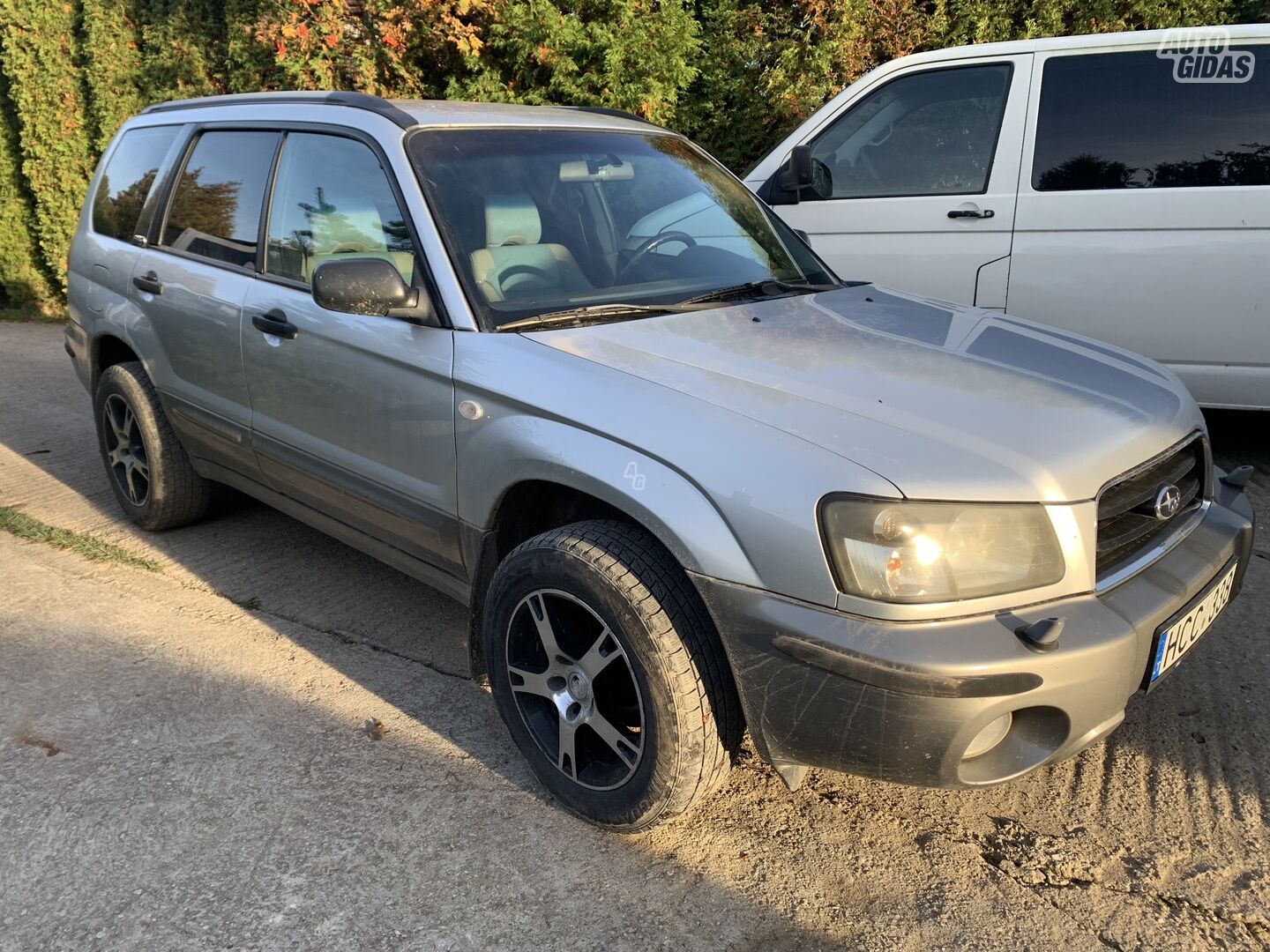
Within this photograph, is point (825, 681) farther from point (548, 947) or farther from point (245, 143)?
point (245, 143)

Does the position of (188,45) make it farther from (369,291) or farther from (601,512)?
(601,512)

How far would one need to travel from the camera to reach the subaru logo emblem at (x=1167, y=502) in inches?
93.5

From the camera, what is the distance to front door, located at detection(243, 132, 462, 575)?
9.21 ft

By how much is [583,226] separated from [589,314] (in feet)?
1.53

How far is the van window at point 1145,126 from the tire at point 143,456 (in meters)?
4.12

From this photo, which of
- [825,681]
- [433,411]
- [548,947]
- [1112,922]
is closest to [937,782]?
[825,681]

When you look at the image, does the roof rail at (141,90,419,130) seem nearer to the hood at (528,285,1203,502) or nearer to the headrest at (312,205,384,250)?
the headrest at (312,205,384,250)

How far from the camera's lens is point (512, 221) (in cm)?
296

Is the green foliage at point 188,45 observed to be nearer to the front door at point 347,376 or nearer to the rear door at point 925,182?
the rear door at point 925,182

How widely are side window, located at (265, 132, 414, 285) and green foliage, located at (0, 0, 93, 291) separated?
28.1 feet

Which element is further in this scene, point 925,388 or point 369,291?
point 369,291

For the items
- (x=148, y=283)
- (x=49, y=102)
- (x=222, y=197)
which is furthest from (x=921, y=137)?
(x=49, y=102)

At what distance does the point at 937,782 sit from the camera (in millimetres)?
2082

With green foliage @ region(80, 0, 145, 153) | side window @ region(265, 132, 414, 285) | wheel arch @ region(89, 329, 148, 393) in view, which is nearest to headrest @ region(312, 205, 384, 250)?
side window @ region(265, 132, 414, 285)
